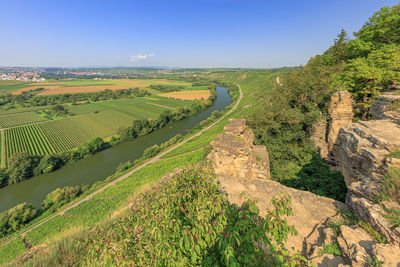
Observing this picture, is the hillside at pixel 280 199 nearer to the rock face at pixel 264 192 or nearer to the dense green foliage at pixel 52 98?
the rock face at pixel 264 192

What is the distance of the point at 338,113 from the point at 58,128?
82330 millimetres

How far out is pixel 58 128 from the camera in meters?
60.7

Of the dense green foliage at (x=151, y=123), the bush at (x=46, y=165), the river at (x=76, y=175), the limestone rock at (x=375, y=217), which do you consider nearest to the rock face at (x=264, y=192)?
the limestone rock at (x=375, y=217)

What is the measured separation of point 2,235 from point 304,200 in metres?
37.2

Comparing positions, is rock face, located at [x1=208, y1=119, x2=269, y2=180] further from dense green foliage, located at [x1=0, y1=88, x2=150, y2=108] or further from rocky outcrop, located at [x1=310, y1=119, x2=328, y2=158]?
dense green foliage, located at [x1=0, y1=88, x2=150, y2=108]

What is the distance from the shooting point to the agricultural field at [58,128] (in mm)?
47016

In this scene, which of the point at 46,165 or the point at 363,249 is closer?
the point at 363,249

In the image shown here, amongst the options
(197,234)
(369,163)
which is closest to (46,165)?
(197,234)

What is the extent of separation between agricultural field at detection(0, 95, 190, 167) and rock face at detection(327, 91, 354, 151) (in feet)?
200

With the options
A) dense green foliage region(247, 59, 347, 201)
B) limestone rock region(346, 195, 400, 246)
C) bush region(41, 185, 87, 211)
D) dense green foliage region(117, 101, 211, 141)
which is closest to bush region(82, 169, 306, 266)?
limestone rock region(346, 195, 400, 246)

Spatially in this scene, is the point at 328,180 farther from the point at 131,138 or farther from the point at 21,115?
the point at 21,115

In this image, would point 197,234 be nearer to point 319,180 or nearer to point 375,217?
point 375,217

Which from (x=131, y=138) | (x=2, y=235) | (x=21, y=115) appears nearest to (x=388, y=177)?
(x=2, y=235)

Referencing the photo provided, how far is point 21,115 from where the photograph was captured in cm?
7388
